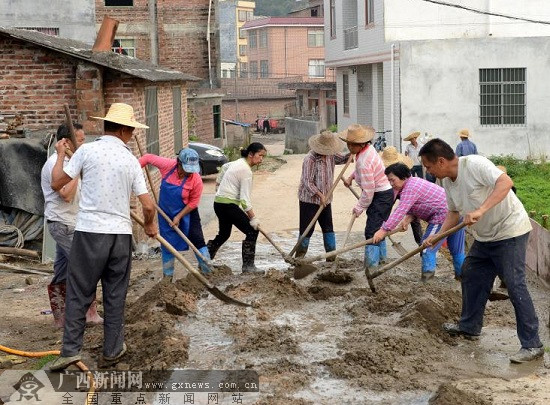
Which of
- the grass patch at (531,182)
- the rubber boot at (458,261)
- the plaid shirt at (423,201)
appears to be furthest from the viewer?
the grass patch at (531,182)

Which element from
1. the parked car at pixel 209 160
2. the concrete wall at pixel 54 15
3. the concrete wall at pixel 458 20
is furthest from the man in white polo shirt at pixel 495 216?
the concrete wall at pixel 54 15

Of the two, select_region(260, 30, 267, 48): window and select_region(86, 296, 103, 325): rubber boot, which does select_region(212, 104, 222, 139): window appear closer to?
select_region(86, 296, 103, 325): rubber boot

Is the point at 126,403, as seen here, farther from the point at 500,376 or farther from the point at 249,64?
the point at 249,64

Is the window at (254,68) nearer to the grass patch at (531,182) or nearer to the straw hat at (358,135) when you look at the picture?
the grass patch at (531,182)

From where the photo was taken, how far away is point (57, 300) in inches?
321

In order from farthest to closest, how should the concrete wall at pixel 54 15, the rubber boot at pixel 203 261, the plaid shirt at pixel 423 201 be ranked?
the concrete wall at pixel 54 15
the rubber boot at pixel 203 261
the plaid shirt at pixel 423 201

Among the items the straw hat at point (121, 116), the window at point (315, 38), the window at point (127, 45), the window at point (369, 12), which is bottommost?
the straw hat at point (121, 116)

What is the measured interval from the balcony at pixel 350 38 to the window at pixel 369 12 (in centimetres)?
205

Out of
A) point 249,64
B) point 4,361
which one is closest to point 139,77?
point 4,361

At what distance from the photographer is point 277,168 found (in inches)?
1070

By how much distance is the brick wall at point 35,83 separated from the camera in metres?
12.5

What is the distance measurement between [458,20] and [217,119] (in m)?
10.5

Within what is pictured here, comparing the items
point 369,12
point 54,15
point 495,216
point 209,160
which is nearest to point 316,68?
point 369,12

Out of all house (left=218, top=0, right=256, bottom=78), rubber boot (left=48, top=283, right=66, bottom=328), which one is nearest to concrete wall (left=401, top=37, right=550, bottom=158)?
Result: rubber boot (left=48, top=283, right=66, bottom=328)
